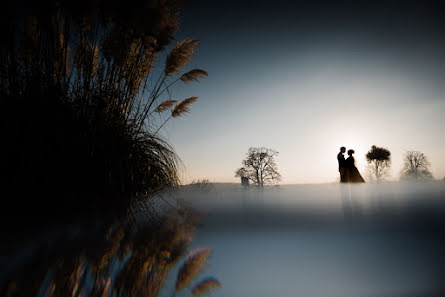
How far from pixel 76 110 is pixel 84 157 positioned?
1.60 feet

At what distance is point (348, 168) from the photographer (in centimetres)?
479

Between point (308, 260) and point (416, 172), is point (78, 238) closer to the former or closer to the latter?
point (308, 260)

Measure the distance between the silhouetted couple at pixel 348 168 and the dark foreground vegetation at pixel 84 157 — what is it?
151 inches

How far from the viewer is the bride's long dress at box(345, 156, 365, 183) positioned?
4746 mm

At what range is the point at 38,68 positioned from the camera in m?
1.76

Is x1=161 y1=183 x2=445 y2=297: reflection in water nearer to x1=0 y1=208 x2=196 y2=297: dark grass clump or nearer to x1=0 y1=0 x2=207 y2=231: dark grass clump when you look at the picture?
x1=0 y1=208 x2=196 y2=297: dark grass clump

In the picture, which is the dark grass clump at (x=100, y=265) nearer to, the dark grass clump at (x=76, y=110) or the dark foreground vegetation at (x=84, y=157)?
the dark foreground vegetation at (x=84, y=157)

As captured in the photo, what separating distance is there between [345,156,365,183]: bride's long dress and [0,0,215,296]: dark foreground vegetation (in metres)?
4.01

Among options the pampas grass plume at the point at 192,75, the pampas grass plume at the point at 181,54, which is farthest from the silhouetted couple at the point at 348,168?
the pampas grass plume at the point at 181,54

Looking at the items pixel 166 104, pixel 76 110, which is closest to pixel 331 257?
pixel 76 110

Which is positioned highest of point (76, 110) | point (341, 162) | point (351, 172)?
point (76, 110)

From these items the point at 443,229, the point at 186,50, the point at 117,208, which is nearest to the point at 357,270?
the point at 443,229

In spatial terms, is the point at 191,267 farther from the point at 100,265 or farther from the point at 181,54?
the point at 181,54

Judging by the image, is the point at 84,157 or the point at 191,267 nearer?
the point at 191,267
